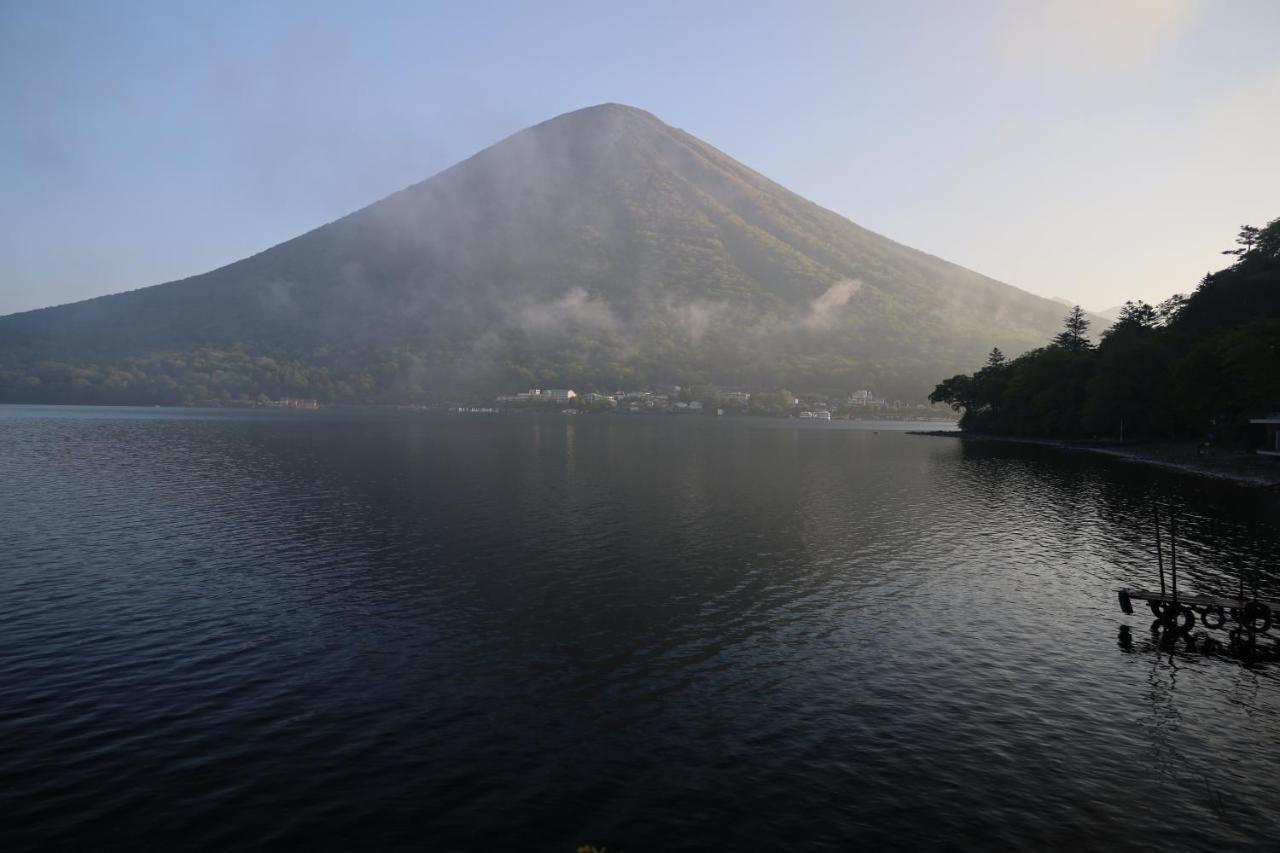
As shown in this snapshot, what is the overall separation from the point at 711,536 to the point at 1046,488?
49.8 metres

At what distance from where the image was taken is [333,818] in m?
17.0

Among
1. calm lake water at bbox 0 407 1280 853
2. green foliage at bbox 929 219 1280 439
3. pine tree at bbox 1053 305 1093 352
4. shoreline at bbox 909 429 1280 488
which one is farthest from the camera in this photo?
pine tree at bbox 1053 305 1093 352

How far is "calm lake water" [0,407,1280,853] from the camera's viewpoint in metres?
17.5

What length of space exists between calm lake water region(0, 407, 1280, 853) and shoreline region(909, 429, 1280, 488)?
31.1 metres

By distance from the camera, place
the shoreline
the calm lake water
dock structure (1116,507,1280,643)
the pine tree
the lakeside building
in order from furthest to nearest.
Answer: the pine tree → the lakeside building → the shoreline → dock structure (1116,507,1280,643) → the calm lake water

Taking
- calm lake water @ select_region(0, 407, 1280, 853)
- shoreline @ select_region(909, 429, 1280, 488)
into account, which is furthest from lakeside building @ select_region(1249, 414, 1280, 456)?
calm lake water @ select_region(0, 407, 1280, 853)

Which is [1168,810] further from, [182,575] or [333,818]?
[182,575]

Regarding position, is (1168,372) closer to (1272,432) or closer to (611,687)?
(1272,432)

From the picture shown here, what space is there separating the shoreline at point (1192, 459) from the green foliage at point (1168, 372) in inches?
197

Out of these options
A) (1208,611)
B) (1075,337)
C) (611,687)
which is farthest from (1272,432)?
(611,687)

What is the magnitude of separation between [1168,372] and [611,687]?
132 m

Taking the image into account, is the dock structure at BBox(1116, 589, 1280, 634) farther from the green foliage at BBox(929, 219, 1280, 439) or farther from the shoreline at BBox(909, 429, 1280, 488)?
the green foliage at BBox(929, 219, 1280, 439)

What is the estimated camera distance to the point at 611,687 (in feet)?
83.4

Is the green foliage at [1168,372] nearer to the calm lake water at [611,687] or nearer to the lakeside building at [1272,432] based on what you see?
the lakeside building at [1272,432]
